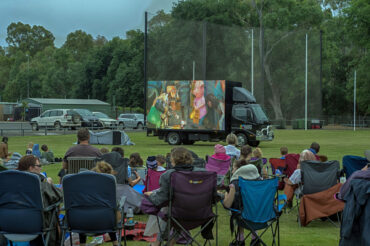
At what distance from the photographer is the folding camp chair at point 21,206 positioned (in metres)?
5.58

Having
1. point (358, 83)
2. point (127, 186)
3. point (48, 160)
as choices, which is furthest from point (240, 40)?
point (127, 186)

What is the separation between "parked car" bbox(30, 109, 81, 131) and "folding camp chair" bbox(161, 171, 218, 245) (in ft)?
122

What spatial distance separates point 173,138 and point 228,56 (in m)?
26.3

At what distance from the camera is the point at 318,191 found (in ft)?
28.0

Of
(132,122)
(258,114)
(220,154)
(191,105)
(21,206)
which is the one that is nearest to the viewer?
(21,206)

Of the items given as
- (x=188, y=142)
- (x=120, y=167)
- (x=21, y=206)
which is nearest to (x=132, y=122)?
(x=188, y=142)

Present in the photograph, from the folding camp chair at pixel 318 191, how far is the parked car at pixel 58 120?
116 ft

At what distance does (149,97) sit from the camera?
2966 centimetres

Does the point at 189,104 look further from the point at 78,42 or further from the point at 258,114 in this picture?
the point at 78,42

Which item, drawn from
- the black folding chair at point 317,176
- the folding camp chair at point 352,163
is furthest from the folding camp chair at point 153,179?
the folding camp chair at point 352,163

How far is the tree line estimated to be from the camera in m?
49.1

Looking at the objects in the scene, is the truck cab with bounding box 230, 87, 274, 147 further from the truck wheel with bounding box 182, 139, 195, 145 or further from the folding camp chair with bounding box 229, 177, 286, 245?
the folding camp chair with bounding box 229, 177, 286, 245

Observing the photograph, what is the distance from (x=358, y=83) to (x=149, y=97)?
3917 centimetres

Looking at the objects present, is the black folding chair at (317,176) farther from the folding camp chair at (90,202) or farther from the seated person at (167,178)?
the folding camp chair at (90,202)
